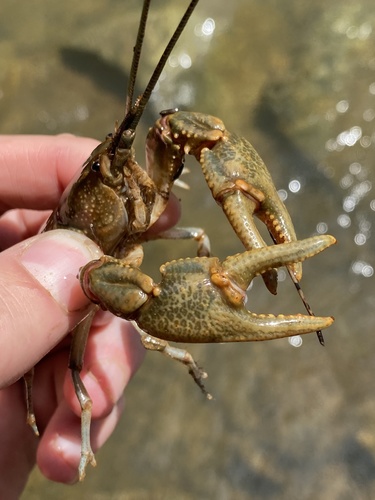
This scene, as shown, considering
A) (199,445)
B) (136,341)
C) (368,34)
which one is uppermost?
(368,34)

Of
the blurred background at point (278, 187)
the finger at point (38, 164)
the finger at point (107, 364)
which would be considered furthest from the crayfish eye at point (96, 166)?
the blurred background at point (278, 187)

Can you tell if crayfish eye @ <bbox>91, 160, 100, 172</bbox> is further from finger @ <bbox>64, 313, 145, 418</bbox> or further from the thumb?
finger @ <bbox>64, 313, 145, 418</bbox>

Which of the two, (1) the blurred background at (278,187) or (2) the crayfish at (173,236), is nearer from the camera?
(2) the crayfish at (173,236)

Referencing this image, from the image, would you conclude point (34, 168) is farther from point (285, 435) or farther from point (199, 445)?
point (285, 435)

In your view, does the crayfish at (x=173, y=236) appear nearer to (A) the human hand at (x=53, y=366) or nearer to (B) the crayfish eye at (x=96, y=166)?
(B) the crayfish eye at (x=96, y=166)

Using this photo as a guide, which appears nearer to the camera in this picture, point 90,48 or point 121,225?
point 121,225

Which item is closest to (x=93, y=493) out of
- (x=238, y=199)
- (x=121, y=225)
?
(x=121, y=225)

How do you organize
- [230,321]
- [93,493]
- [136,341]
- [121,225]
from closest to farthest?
[230,321] < [121,225] < [136,341] < [93,493]
